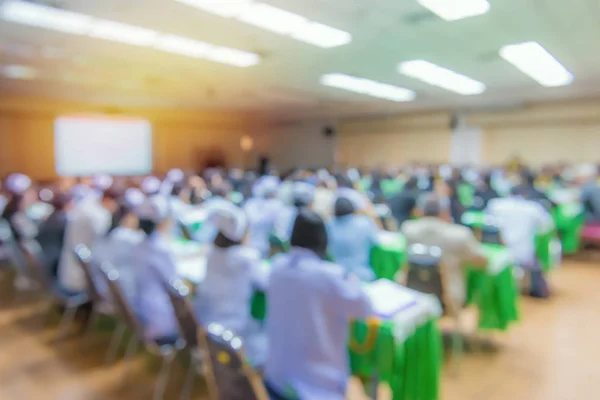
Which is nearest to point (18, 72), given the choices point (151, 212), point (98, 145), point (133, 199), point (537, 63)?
point (133, 199)

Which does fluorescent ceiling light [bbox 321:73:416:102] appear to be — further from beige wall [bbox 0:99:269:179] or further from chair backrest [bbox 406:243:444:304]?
beige wall [bbox 0:99:269:179]

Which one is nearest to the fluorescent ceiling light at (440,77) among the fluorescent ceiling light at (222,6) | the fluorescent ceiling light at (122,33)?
the fluorescent ceiling light at (222,6)

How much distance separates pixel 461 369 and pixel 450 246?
992mm

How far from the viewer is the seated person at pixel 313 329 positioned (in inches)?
71.8

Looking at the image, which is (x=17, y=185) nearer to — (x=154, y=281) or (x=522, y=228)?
(x=154, y=281)

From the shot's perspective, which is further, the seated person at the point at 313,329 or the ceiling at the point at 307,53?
the ceiling at the point at 307,53

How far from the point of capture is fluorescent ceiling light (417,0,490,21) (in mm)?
3760

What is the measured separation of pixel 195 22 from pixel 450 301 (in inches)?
145

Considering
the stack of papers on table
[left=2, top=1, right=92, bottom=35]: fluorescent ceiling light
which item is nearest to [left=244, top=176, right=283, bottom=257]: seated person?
the stack of papers on table

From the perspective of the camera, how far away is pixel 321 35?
4895 millimetres

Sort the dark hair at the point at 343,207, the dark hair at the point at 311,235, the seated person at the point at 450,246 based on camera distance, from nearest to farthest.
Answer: the dark hair at the point at 311,235 < the seated person at the point at 450,246 < the dark hair at the point at 343,207

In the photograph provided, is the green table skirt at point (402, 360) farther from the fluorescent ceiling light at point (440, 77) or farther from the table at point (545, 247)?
the fluorescent ceiling light at point (440, 77)

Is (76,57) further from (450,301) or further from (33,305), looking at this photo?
(450,301)

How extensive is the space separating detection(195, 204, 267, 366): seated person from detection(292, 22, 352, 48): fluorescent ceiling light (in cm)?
296
